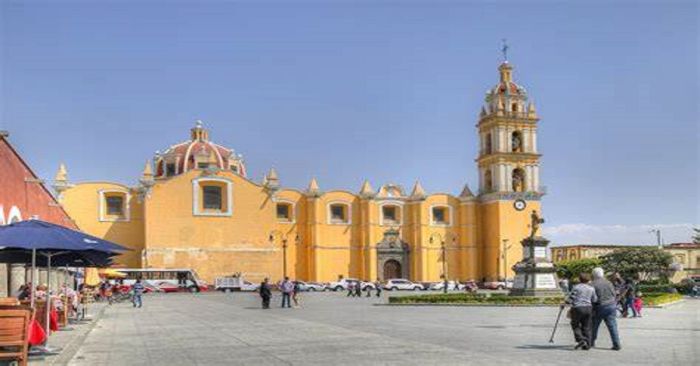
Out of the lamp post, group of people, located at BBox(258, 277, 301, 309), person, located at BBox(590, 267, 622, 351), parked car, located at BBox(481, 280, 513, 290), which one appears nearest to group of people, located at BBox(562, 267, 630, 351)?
person, located at BBox(590, 267, 622, 351)

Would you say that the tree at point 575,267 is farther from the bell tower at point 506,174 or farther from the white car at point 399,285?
the white car at point 399,285

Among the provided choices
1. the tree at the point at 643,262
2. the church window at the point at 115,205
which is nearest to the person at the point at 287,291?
the church window at the point at 115,205

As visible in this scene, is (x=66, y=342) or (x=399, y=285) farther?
(x=399, y=285)

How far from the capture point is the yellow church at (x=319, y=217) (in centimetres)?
5719

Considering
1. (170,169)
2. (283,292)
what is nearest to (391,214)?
(170,169)

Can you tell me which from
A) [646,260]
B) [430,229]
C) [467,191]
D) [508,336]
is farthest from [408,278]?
[508,336]

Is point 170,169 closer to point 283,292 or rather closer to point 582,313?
point 283,292

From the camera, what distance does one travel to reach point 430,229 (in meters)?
64.4

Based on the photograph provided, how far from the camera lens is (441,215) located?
2579 inches

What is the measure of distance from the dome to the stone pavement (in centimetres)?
4563

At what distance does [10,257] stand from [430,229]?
51936mm

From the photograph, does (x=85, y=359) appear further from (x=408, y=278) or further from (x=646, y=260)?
Result: (x=646, y=260)

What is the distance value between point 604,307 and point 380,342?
3.33 m

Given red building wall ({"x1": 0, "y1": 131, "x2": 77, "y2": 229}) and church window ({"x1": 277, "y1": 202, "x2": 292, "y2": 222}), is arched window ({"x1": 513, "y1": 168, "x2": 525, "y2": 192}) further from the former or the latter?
red building wall ({"x1": 0, "y1": 131, "x2": 77, "y2": 229})
